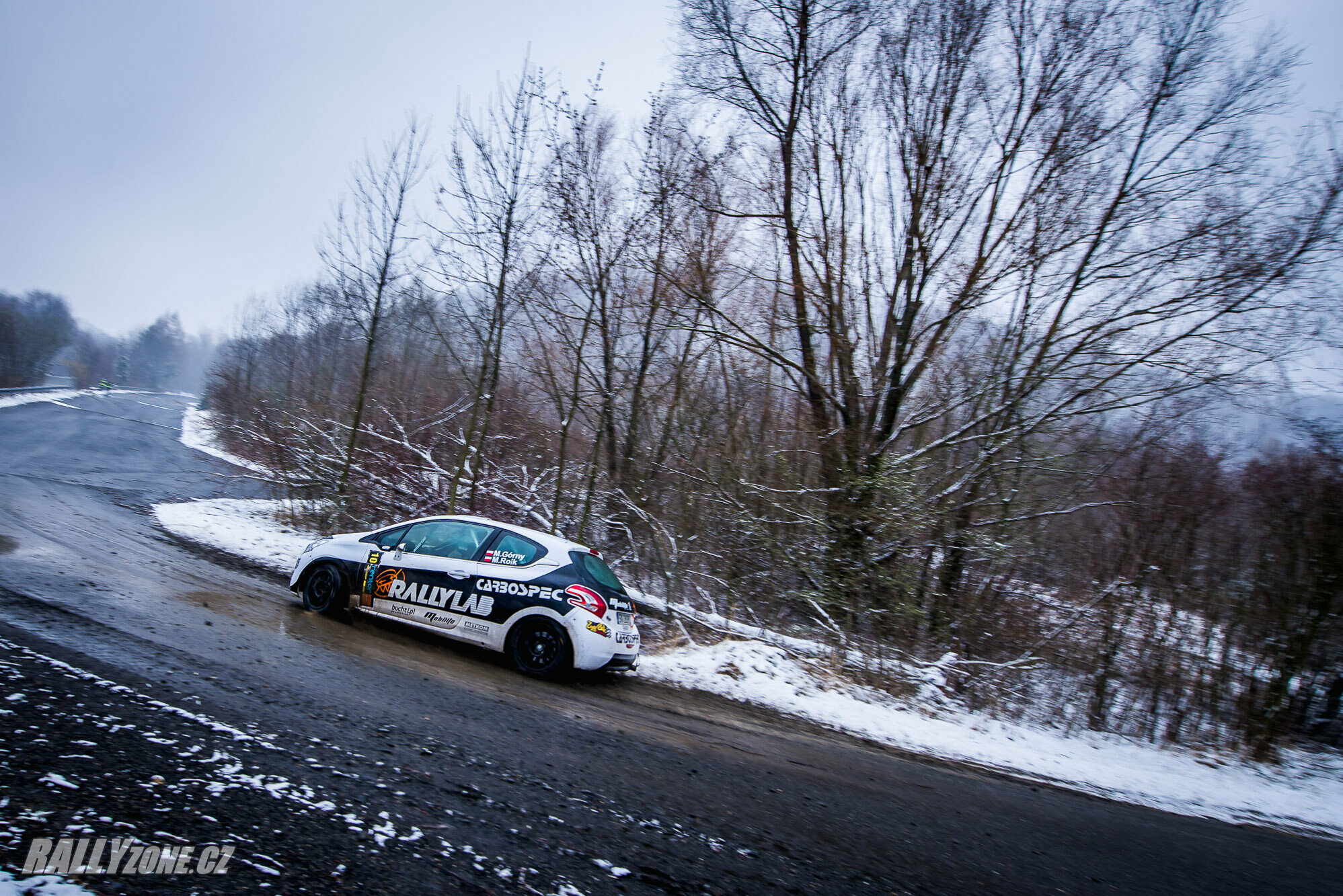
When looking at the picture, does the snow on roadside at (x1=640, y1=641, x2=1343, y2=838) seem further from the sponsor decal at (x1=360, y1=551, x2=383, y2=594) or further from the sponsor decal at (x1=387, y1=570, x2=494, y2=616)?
the sponsor decal at (x1=360, y1=551, x2=383, y2=594)

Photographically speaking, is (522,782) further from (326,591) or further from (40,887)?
(326,591)

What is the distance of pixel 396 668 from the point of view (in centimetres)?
646

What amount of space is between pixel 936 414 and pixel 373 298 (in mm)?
12326

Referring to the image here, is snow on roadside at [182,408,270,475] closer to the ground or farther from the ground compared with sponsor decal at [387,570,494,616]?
farther from the ground

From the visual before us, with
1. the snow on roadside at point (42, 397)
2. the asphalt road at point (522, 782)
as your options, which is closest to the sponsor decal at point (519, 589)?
the asphalt road at point (522, 782)

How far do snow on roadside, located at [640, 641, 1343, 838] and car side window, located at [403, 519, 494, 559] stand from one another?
2.71 m

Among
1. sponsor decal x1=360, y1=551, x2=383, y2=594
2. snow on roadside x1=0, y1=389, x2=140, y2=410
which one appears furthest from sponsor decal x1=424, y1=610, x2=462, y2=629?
snow on roadside x1=0, y1=389, x2=140, y2=410

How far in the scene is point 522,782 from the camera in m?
4.23

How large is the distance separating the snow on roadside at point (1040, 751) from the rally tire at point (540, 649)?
5.35 feet

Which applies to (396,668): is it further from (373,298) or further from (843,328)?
(373,298)

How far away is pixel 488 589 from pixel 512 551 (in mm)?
487

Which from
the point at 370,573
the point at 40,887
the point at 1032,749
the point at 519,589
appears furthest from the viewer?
the point at 370,573

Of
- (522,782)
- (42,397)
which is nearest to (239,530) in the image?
(522,782)

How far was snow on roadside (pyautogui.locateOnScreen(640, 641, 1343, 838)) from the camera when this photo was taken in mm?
6812
